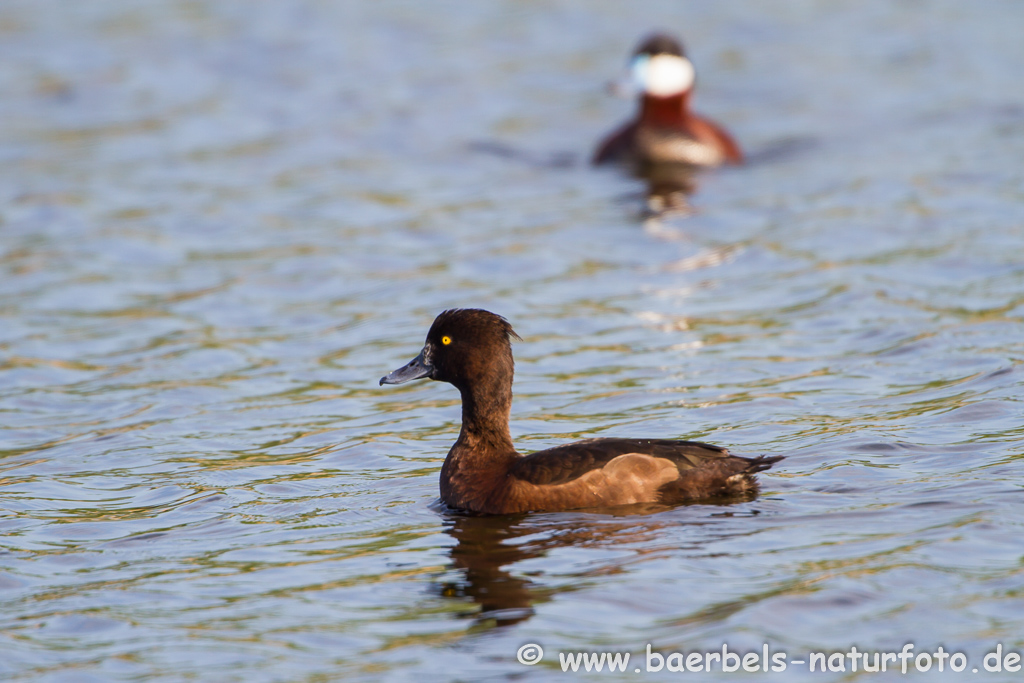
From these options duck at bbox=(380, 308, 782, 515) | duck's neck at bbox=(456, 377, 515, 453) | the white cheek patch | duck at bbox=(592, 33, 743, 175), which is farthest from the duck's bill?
the white cheek patch

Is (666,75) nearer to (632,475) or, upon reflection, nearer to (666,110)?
(666,110)

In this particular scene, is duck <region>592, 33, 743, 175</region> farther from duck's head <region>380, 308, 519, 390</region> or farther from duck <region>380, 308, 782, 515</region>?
duck <region>380, 308, 782, 515</region>

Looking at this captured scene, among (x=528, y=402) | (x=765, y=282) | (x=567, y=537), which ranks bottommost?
(x=567, y=537)

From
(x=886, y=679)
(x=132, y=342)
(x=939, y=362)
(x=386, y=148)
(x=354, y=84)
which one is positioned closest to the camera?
(x=886, y=679)

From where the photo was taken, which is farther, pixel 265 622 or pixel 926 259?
pixel 926 259

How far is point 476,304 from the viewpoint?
11.6 metres

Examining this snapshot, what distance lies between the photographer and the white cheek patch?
1619 cm

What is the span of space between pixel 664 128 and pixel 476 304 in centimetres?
547

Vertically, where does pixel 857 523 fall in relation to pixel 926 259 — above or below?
below

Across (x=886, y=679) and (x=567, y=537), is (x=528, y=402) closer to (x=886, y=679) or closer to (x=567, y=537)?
(x=567, y=537)

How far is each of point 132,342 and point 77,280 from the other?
6.49 feet

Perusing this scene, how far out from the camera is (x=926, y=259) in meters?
12.3

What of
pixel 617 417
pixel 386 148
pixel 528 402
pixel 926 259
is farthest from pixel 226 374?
pixel 386 148

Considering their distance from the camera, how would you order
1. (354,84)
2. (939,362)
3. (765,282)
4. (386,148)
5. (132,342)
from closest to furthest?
(939,362) → (132,342) → (765,282) → (386,148) → (354,84)
